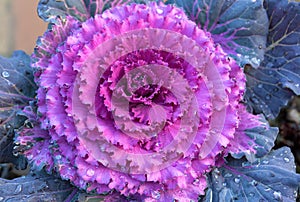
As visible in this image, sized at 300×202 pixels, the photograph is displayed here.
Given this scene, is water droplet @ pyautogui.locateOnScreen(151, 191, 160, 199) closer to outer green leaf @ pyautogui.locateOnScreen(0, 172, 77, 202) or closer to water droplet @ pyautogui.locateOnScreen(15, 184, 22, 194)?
outer green leaf @ pyautogui.locateOnScreen(0, 172, 77, 202)

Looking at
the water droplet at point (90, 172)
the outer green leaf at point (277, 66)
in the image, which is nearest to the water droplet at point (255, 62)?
the outer green leaf at point (277, 66)

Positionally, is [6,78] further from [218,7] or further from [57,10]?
[218,7]

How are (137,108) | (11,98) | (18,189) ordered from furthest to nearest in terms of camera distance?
(11,98) < (18,189) < (137,108)

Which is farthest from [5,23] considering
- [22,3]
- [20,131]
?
[20,131]

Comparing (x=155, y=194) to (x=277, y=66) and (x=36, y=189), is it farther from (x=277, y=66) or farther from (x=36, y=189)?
(x=277, y=66)

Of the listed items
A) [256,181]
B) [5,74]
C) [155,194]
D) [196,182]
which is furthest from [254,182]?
[5,74]
